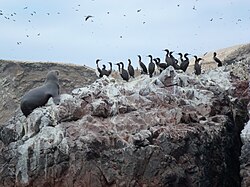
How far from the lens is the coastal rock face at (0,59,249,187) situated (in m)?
14.4

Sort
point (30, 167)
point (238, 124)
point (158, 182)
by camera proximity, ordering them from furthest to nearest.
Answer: point (238, 124) < point (30, 167) < point (158, 182)

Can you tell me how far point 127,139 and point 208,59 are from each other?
84.1 feet

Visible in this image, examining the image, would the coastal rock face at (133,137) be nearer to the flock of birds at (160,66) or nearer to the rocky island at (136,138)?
the rocky island at (136,138)

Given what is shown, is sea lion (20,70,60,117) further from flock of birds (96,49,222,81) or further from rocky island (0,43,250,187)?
flock of birds (96,49,222,81)

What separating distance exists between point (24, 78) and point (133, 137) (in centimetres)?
2589

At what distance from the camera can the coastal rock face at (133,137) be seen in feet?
47.1

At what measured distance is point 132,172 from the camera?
46.8 feet

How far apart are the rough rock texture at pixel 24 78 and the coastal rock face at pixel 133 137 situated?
74.2 ft

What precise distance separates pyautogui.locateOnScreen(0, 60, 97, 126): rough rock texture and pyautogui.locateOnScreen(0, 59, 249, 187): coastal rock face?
2260 cm

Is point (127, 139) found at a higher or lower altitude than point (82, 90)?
lower

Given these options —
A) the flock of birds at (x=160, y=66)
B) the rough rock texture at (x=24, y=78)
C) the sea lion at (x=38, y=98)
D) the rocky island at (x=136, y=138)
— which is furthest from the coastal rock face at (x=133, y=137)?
the rough rock texture at (x=24, y=78)

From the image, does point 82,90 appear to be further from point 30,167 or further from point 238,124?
point 238,124

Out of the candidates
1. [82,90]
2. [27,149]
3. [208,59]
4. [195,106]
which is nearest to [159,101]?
[195,106]

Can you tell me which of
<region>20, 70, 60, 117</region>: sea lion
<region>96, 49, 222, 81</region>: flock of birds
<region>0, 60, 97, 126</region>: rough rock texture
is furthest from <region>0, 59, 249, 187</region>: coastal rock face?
<region>0, 60, 97, 126</region>: rough rock texture
